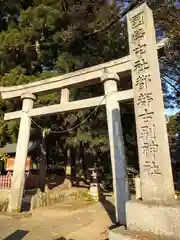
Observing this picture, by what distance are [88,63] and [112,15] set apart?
9.13 feet

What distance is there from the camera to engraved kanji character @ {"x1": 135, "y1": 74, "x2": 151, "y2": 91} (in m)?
4.84

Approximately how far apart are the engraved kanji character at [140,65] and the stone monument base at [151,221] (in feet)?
7.91

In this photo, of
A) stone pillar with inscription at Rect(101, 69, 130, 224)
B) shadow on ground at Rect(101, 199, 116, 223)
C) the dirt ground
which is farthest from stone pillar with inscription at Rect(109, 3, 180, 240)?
shadow on ground at Rect(101, 199, 116, 223)

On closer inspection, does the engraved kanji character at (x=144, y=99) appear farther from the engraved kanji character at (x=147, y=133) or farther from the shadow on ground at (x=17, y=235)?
the shadow on ground at (x=17, y=235)

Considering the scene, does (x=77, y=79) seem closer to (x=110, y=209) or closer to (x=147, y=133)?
(x=147, y=133)

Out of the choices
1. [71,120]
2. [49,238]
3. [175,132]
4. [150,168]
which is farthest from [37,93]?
[175,132]

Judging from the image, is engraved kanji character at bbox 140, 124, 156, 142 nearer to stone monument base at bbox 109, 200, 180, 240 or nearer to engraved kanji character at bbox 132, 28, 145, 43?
stone monument base at bbox 109, 200, 180, 240

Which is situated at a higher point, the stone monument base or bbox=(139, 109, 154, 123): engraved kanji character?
bbox=(139, 109, 154, 123): engraved kanji character

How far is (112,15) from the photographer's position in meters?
10.5

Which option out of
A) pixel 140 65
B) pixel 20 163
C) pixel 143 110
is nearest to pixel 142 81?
pixel 140 65

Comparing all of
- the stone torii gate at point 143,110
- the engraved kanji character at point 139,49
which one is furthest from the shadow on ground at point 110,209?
the engraved kanji character at point 139,49

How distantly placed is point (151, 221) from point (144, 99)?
6.82ft

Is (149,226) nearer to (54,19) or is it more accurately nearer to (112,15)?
(112,15)

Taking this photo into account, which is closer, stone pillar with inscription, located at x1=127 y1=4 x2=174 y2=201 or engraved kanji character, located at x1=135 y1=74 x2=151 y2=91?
stone pillar with inscription, located at x1=127 y1=4 x2=174 y2=201
